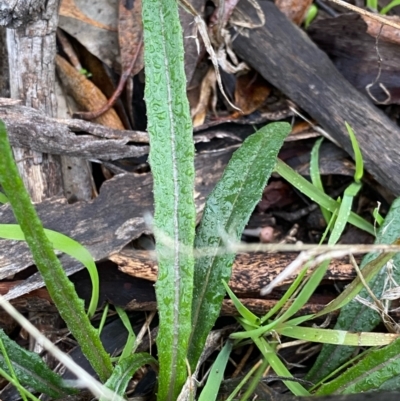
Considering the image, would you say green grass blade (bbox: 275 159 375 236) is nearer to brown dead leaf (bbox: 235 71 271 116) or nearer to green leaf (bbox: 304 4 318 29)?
brown dead leaf (bbox: 235 71 271 116)

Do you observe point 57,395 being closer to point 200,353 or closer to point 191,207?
point 200,353

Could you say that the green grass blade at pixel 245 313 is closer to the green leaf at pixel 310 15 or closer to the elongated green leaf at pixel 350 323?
the elongated green leaf at pixel 350 323

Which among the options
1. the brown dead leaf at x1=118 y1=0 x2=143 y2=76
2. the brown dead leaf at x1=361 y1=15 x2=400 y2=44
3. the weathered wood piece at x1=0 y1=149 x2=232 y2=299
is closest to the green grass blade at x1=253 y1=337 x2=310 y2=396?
the weathered wood piece at x1=0 y1=149 x2=232 y2=299

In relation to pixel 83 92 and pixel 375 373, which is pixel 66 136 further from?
pixel 375 373

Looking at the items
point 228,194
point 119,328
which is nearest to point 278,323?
point 228,194

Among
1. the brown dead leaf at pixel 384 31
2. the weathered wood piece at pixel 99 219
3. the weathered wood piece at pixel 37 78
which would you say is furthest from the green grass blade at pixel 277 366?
the brown dead leaf at pixel 384 31

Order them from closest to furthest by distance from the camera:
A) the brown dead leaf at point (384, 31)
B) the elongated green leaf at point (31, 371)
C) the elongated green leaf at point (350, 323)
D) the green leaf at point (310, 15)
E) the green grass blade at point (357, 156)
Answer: the elongated green leaf at point (31, 371), the elongated green leaf at point (350, 323), the green grass blade at point (357, 156), the brown dead leaf at point (384, 31), the green leaf at point (310, 15)

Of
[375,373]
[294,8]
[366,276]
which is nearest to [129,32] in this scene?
[294,8]

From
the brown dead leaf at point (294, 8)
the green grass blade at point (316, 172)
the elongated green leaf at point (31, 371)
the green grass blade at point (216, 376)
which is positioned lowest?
the green grass blade at point (216, 376)
